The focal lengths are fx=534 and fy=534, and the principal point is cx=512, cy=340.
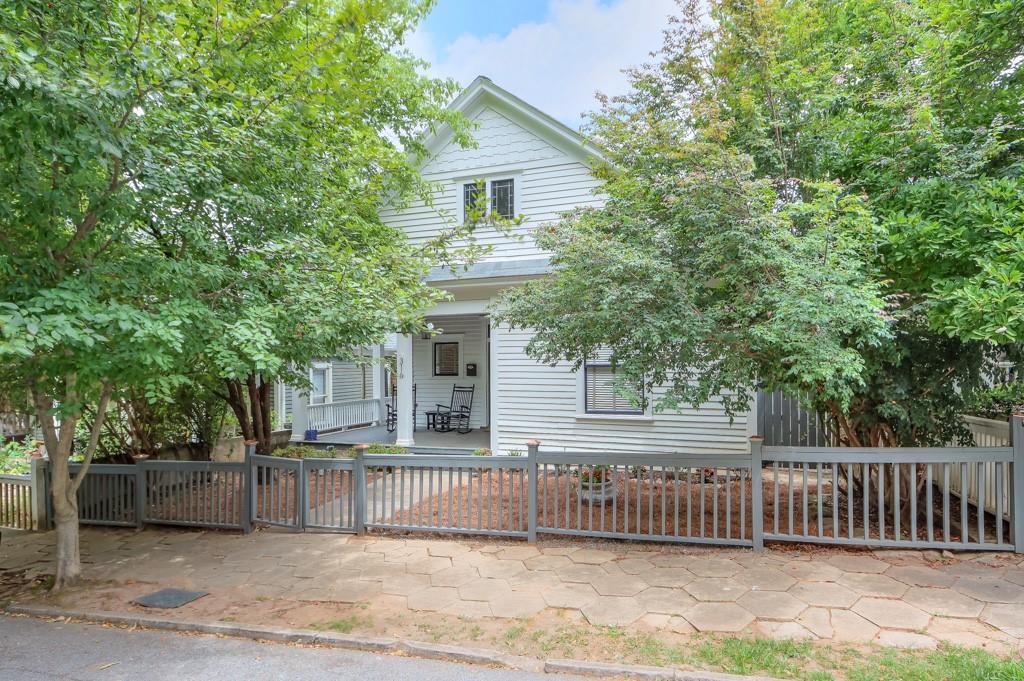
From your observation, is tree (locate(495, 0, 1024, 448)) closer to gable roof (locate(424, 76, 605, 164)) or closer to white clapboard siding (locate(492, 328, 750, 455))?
white clapboard siding (locate(492, 328, 750, 455))

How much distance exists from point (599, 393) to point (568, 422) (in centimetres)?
77

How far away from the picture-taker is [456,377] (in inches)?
539

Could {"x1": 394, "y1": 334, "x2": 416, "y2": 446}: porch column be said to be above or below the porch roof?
below

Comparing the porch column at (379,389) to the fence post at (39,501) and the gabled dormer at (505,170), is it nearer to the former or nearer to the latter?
the gabled dormer at (505,170)

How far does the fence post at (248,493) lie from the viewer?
21.4 ft

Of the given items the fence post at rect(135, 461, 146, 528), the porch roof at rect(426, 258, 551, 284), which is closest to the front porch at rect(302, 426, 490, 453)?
the porch roof at rect(426, 258, 551, 284)

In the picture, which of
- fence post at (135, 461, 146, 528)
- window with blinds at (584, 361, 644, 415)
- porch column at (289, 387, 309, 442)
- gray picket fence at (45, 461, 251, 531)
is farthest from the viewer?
porch column at (289, 387, 309, 442)

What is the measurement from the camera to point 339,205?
20.3 feet

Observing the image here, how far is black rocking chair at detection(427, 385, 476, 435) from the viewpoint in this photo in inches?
502

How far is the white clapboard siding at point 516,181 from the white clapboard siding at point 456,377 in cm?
315

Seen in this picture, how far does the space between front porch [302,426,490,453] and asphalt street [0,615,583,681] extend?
630 cm

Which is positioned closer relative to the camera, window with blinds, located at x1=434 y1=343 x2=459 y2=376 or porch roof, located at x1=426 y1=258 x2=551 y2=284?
porch roof, located at x1=426 y1=258 x2=551 y2=284

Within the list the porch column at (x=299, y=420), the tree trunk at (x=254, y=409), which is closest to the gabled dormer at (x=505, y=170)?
the tree trunk at (x=254, y=409)

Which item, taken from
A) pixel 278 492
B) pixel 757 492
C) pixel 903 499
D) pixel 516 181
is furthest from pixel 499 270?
→ pixel 903 499
